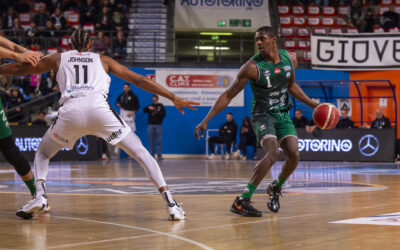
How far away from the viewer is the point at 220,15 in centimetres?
3059

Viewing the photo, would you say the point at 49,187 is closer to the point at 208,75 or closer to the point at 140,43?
the point at 208,75

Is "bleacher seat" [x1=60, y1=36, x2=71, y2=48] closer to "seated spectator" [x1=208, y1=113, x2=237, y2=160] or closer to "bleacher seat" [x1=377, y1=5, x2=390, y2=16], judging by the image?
"seated spectator" [x1=208, y1=113, x2=237, y2=160]

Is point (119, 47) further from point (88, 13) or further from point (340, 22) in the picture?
point (340, 22)

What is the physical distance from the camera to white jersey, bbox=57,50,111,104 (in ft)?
25.5

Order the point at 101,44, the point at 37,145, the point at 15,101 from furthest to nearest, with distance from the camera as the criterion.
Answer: the point at 101,44, the point at 15,101, the point at 37,145

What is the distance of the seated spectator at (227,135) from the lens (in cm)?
2473

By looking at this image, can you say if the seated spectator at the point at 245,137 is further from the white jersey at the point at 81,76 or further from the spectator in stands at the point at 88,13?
the white jersey at the point at 81,76

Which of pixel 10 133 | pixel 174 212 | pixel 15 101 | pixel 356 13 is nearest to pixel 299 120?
pixel 356 13

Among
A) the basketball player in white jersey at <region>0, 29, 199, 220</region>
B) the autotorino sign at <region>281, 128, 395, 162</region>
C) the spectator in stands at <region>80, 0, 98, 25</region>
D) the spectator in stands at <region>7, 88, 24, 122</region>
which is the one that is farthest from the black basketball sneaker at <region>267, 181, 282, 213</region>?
the spectator in stands at <region>80, 0, 98, 25</region>

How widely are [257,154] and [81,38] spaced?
53.8 feet

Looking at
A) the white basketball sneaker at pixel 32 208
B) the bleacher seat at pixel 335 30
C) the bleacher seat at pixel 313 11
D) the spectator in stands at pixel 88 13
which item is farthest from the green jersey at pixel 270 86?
the bleacher seat at pixel 313 11

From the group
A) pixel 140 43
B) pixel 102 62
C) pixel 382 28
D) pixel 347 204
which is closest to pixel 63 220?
pixel 102 62

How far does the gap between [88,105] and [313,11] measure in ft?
80.5

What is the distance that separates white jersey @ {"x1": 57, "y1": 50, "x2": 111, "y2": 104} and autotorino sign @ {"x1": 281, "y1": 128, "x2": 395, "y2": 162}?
15551mm
